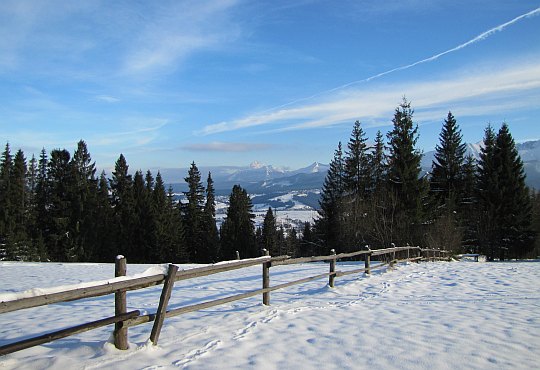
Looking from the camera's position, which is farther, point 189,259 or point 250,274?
point 189,259

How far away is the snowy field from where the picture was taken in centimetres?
552

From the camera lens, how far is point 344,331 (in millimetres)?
7246

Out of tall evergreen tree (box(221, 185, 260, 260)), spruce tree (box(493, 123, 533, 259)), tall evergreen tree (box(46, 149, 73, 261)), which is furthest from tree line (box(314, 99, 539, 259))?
tall evergreen tree (box(46, 149, 73, 261))

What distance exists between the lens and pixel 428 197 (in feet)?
128

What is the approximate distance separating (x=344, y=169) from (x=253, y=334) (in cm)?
4055

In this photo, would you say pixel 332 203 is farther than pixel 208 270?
Yes

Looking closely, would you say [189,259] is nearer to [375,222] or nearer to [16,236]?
[16,236]

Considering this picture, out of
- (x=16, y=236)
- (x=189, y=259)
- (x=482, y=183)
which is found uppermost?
(x=482, y=183)

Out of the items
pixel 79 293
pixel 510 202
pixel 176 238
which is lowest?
pixel 79 293

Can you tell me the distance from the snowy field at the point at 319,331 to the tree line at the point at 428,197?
24.1 metres

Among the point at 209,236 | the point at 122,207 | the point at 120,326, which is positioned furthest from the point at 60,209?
the point at 120,326

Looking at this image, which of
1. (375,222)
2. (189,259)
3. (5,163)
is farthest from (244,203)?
(5,163)

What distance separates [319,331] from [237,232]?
52.9 m

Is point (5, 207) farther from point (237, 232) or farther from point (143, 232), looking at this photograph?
point (237, 232)
